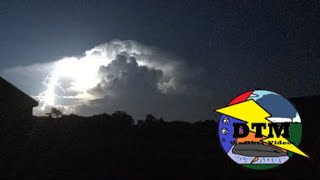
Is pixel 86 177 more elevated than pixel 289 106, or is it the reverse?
pixel 289 106

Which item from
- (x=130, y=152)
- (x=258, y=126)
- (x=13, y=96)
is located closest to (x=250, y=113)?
(x=258, y=126)

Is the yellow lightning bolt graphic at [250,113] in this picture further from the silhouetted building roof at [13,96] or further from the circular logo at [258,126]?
the silhouetted building roof at [13,96]

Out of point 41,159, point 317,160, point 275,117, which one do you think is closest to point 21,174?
point 41,159

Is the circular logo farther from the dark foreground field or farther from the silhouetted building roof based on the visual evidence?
the silhouetted building roof

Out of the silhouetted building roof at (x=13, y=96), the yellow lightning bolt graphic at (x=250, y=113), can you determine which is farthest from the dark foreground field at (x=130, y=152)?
the yellow lightning bolt graphic at (x=250, y=113)

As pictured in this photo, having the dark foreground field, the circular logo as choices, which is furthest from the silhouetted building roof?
the circular logo

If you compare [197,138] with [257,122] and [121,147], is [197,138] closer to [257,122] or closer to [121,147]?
[121,147]

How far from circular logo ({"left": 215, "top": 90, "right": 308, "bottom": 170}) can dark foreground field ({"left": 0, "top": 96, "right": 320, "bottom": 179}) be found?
2.41m

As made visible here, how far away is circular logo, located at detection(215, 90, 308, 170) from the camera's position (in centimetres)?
1838

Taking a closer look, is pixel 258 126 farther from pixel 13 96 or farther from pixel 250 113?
pixel 13 96

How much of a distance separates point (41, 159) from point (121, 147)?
7.67m

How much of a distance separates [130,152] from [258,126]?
16621 millimetres

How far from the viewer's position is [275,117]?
754 inches

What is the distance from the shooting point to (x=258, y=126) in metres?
18.3
